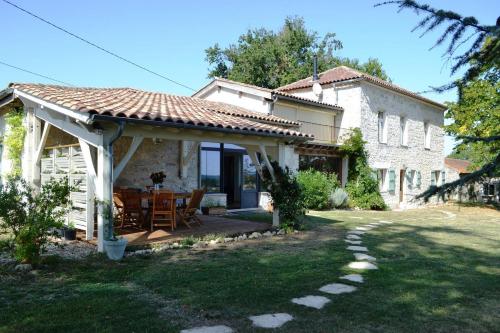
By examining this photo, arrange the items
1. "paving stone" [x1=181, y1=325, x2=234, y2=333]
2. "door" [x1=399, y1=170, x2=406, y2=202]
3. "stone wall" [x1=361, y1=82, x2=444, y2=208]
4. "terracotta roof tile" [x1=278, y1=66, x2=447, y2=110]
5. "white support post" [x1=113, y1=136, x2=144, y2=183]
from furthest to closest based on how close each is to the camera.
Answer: "door" [x1=399, y1=170, x2=406, y2=202] < "stone wall" [x1=361, y1=82, x2=444, y2=208] < "terracotta roof tile" [x1=278, y1=66, x2=447, y2=110] < "white support post" [x1=113, y1=136, x2=144, y2=183] < "paving stone" [x1=181, y1=325, x2=234, y2=333]

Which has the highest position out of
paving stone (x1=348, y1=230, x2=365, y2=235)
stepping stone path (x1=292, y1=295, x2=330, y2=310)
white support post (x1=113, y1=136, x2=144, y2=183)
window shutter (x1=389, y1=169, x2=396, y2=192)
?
white support post (x1=113, y1=136, x2=144, y2=183)

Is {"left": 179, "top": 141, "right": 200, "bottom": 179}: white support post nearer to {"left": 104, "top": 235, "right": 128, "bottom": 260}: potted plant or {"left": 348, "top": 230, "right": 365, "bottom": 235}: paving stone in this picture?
{"left": 348, "top": 230, "right": 365, "bottom": 235}: paving stone

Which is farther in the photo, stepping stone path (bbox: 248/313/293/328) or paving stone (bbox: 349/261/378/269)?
paving stone (bbox: 349/261/378/269)

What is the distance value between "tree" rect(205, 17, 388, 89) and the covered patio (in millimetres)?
22395

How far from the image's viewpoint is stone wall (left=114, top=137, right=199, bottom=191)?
11102 millimetres

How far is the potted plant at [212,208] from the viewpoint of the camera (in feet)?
41.8

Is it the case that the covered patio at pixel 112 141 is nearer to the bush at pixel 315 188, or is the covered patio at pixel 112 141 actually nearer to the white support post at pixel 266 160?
the white support post at pixel 266 160

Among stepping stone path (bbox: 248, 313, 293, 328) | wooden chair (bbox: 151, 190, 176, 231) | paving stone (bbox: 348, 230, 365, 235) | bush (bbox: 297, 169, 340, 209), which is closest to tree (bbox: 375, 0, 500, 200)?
stepping stone path (bbox: 248, 313, 293, 328)

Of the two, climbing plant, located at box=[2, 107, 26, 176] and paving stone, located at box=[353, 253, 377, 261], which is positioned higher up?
climbing plant, located at box=[2, 107, 26, 176]

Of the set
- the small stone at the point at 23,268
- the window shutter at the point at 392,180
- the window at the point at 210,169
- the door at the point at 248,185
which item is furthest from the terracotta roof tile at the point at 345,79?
the small stone at the point at 23,268

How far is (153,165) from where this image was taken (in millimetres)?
11750

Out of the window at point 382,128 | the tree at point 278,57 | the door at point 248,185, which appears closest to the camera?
the door at point 248,185

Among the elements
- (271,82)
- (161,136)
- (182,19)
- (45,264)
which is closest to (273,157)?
(161,136)

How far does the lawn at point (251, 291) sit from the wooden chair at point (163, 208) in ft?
5.29
